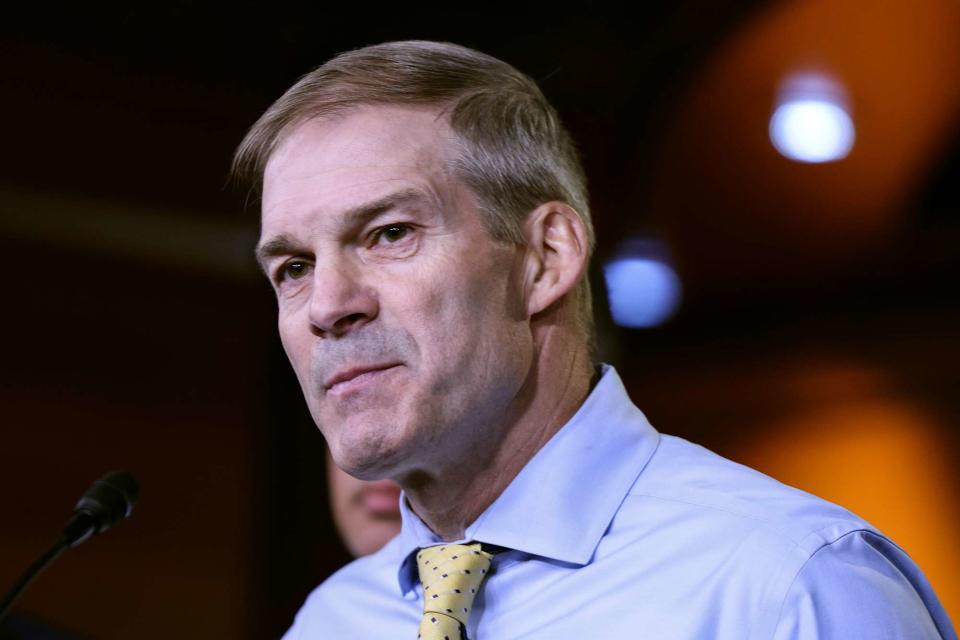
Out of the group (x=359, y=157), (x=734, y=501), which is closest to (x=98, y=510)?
(x=359, y=157)

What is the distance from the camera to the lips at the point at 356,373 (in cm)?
115

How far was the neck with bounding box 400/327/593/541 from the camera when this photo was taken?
1247 mm

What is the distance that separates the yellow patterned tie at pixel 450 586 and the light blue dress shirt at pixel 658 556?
2 cm

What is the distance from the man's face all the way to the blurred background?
1.77m

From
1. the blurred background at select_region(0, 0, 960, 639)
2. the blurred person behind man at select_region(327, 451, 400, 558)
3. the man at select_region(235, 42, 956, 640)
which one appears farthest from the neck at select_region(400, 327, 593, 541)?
the blurred background at select_region(0, 0, 960, 639)

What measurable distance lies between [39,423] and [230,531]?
74 centimetres

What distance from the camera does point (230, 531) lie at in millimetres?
3562

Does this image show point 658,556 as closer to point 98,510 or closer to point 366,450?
point 366,450

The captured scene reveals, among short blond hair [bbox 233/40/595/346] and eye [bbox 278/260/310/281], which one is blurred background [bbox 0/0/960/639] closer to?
short blond hair [bbox 233/40/595/346]

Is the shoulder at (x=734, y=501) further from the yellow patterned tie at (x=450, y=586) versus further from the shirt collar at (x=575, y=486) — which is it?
the yellow patterned tie at (x=450, y=586)

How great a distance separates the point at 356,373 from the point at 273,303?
2.61m

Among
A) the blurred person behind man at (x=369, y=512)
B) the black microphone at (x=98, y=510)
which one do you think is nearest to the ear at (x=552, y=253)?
the black microphone at (x=98, y=510)

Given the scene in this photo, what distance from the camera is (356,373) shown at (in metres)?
1.16

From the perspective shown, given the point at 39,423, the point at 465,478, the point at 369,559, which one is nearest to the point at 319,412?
the point at 465,478
